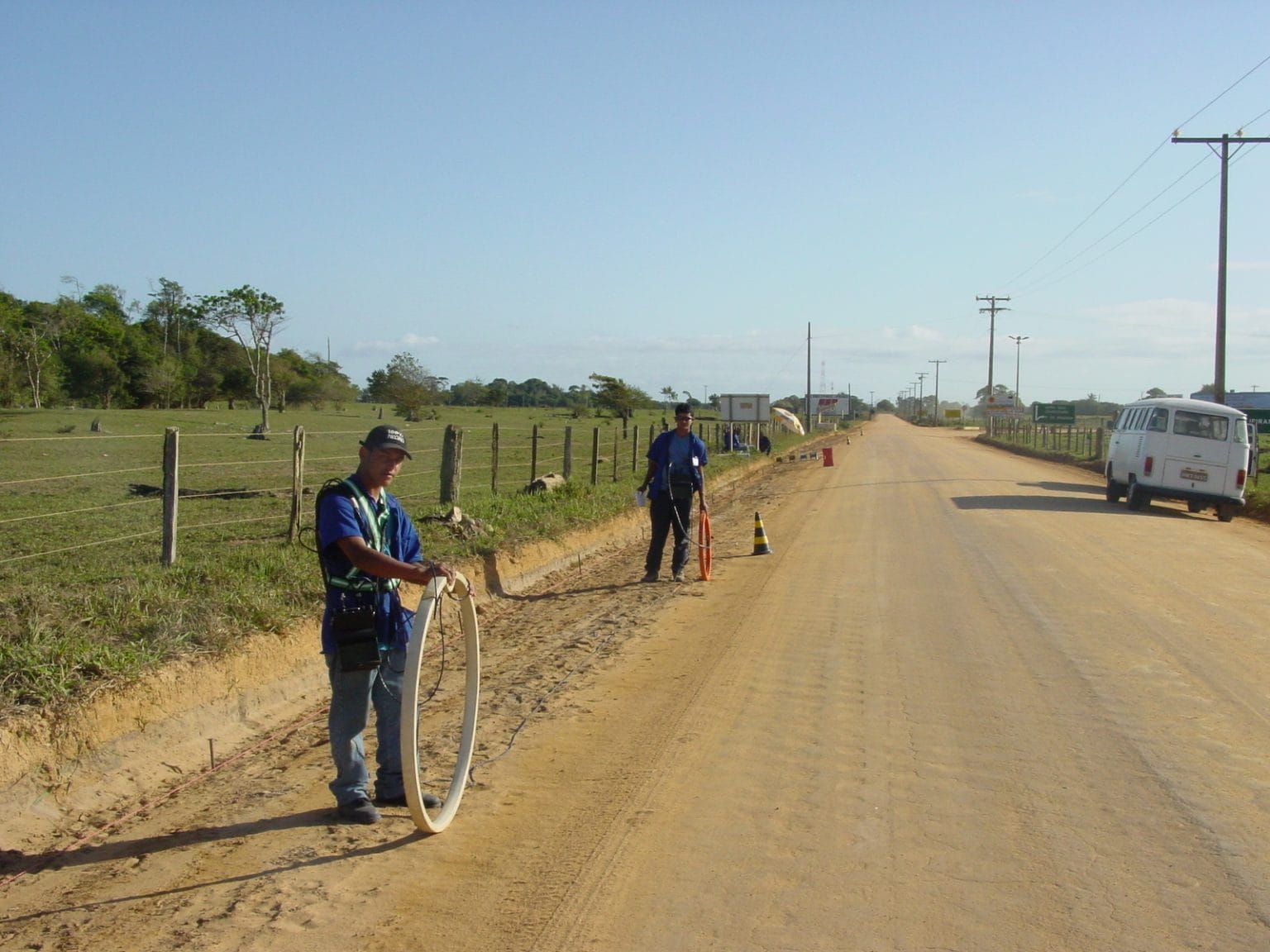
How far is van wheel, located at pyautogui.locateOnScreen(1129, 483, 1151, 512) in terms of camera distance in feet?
63.3

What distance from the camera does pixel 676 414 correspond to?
11289mm

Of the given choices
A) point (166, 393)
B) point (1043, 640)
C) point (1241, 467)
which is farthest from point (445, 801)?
Result: point (166, 393)

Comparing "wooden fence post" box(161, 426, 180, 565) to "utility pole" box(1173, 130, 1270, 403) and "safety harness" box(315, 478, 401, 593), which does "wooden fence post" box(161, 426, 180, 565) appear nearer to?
"safety harness" box(315, 478, 401, 593)

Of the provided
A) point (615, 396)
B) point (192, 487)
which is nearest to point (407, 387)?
point (615, 396)

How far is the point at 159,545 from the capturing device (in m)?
11.4

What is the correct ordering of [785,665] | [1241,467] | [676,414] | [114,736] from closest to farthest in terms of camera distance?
1. [114,736]
2. [785,665]
3. [676,414]
4. [1241,467]

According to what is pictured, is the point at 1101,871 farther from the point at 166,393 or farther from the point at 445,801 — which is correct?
the point at 166,393

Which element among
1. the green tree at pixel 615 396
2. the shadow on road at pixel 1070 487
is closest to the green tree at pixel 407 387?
the green tree at pixel 615 396

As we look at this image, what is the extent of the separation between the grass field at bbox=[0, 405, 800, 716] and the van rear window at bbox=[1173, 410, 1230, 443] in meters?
9.92

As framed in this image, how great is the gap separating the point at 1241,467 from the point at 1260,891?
1679 cm

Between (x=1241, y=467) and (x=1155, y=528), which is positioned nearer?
(x=1155, y=528)

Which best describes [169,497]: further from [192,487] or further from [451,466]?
[192,487]

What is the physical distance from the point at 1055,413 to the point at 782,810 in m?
60.9

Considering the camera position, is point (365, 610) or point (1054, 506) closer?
point (365, 610)
